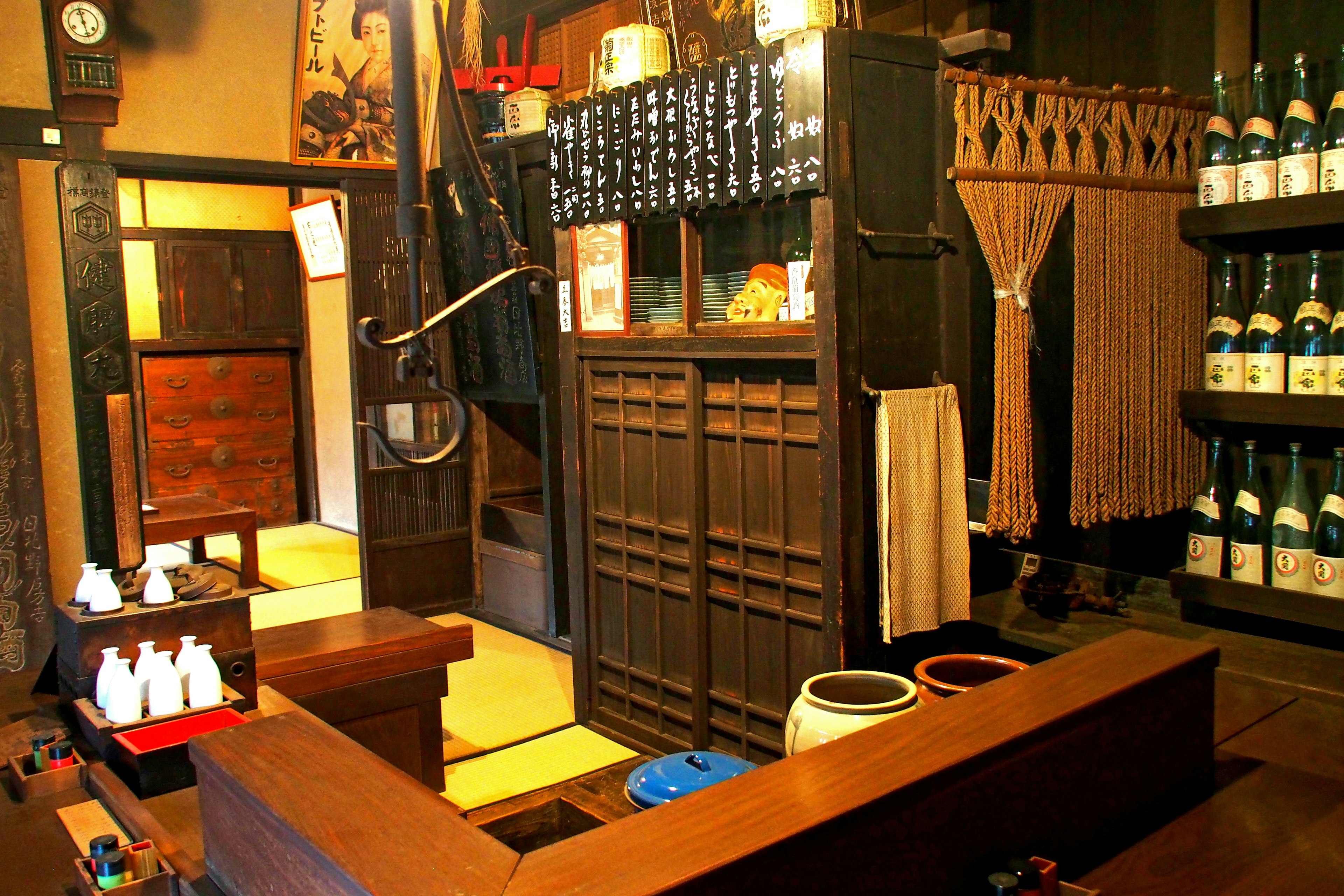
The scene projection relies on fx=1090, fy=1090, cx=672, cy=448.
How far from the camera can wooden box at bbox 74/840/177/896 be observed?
65.1 inches

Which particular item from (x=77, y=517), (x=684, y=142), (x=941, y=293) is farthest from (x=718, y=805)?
(x=77, y=517)

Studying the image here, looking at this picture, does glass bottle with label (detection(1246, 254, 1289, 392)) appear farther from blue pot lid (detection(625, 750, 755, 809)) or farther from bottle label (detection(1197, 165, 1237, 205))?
blue pot lid (detection(625, 750, 755, 809))

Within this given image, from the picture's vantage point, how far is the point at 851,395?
296 centimetres

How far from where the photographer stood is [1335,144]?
252cm

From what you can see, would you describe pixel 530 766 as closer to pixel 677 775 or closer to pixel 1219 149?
pixel 677 775

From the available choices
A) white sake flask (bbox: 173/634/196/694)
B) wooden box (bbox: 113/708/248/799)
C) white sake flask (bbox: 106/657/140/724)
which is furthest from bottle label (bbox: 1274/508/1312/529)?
white sake flask (bbox: 106/657/140/724)

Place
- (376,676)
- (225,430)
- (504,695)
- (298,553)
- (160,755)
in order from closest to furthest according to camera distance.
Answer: (160,755), (376,676), (504,695), (298,553), (225,430)

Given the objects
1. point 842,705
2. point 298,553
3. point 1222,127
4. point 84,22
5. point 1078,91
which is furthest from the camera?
point 298,553

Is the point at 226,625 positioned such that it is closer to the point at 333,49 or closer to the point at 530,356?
the point at 530,356

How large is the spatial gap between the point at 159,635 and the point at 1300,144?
116 inches

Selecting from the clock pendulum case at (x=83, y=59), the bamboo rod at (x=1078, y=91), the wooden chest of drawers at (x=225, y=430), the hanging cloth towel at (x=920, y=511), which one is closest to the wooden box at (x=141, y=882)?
the hanging cloth towel at (x=920, y=511)

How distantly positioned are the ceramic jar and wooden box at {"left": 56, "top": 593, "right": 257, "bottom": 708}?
135cm

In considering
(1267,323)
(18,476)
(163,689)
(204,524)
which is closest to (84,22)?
(18,476)

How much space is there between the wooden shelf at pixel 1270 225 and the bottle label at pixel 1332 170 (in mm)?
42
